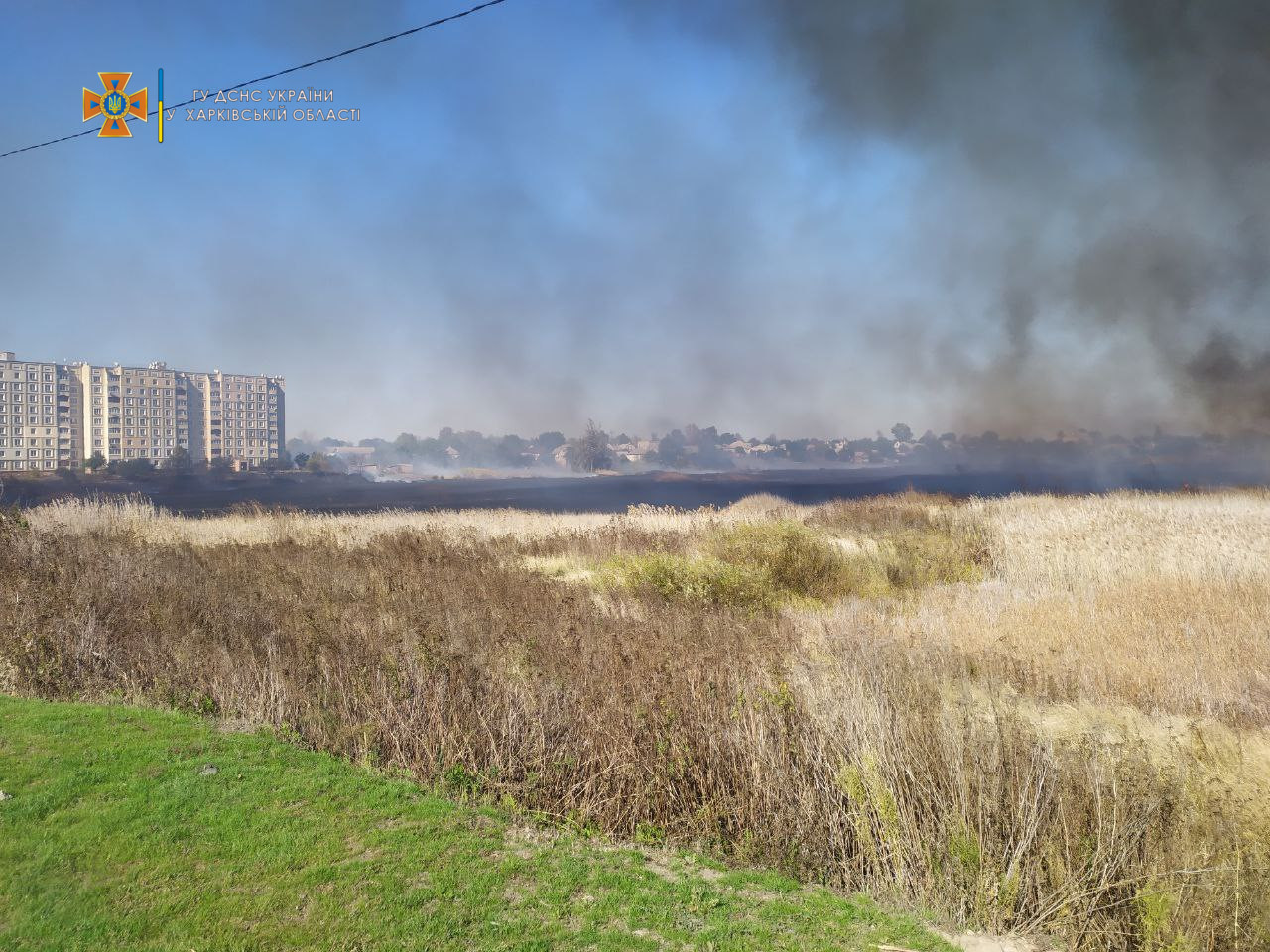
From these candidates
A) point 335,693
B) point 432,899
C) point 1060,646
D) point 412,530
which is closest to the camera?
point 432,899

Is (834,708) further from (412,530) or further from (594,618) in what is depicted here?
(412,530)

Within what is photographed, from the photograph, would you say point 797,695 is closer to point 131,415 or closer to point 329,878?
point 329,878

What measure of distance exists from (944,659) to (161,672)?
25.2 feet

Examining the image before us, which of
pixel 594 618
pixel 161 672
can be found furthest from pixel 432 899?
pixel 594 618

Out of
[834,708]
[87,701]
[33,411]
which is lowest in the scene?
[87,701]

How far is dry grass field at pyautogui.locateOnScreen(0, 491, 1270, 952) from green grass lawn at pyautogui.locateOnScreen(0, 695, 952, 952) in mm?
549

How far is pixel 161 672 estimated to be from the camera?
746cm

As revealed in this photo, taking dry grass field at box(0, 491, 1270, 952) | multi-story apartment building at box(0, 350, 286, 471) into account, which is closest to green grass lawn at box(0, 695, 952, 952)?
dry grass field at box(0, 491, 1270, 952)

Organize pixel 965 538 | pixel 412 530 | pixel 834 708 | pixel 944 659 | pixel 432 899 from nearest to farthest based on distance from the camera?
1. pixel 432 899
2. pixel 834 708
3. pixel 944 659
4. pixel 965 538
5. pixel 412 530

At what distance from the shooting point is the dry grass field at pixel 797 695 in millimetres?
4234

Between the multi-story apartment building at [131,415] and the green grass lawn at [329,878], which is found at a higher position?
the multi-story apartment building at [131,415]

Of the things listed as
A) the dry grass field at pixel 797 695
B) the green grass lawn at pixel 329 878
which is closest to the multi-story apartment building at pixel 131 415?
the dry grass field at pixel 797 695

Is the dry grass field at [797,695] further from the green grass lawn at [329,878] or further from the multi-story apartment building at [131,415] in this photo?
the multi-story apartment building at [131,415]

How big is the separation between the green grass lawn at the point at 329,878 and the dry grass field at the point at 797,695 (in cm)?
55
